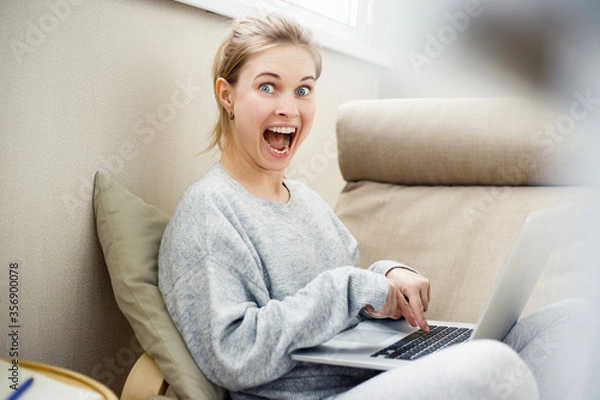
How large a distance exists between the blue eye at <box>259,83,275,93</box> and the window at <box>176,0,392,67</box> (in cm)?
32

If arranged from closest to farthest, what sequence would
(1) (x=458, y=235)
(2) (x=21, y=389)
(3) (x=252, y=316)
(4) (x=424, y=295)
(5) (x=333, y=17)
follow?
(2) (x=21, y=389) < (3) (x=252, y=316) < (4) (x=424, y=295) < (1) (x=458, y=235) < (5) (x=333, y=17)

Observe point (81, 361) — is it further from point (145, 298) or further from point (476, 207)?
point (476, 207)

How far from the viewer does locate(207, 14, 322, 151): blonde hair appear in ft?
4.20

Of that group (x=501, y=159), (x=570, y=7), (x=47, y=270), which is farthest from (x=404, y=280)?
(x=570, y=7)

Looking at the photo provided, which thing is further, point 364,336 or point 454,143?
point 454,143

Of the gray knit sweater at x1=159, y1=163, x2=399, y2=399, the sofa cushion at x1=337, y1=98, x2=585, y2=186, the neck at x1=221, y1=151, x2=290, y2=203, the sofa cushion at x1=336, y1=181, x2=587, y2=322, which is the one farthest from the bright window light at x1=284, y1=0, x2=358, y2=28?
the gray knit sweater at x1=159, y1=163, x2=399, y2=399

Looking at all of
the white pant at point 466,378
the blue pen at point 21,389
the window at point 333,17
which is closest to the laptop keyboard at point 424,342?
the white pant at point 466,378

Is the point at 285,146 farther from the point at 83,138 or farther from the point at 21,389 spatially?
the point at 21,389

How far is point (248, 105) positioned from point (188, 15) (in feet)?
1.04

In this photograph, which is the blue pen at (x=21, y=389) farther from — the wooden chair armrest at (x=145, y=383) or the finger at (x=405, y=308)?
the finger at (x=405, y=308)

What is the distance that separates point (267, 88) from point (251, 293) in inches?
16.3

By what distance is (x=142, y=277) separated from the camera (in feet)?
3.81

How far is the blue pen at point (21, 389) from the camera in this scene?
0.81 metres

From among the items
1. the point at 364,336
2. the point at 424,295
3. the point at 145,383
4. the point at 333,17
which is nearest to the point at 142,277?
the point at 145,383
